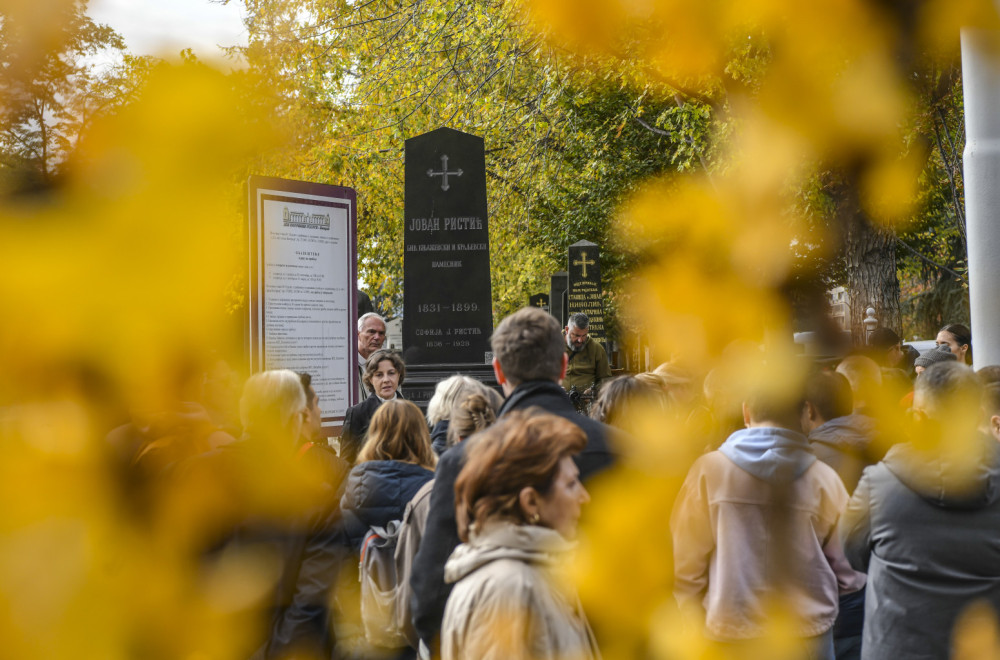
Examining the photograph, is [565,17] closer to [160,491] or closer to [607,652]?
[160,491]

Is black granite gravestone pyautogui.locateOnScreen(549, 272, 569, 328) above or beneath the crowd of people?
above

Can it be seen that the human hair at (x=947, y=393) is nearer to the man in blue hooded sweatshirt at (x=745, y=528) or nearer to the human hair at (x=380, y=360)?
the man in blue hooded sweatshirt at (x=745, y=528)

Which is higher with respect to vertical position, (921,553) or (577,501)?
(577,501)

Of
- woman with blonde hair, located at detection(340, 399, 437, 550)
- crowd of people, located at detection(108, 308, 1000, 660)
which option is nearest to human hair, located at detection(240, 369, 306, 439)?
crowd of people, located at detection(108, 308, 1000, 660)

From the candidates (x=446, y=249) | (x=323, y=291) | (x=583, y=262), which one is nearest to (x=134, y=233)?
(x=323, y=291)

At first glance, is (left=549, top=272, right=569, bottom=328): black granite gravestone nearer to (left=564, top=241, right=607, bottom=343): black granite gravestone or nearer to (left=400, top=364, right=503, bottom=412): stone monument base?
(left=564, top=241, right=607, bottom=343): black granite gravestone

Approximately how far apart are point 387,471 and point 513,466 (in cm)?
169

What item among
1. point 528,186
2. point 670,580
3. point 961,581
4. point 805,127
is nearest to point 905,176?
point 805,127

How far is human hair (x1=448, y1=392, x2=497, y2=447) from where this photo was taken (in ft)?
11.5

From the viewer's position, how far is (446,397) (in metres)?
4.18

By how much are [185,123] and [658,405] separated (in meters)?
0.72

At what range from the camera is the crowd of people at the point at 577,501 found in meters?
0.67

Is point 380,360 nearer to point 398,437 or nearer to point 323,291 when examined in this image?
point 323,291

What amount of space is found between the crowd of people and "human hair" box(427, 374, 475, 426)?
0.06 feet
